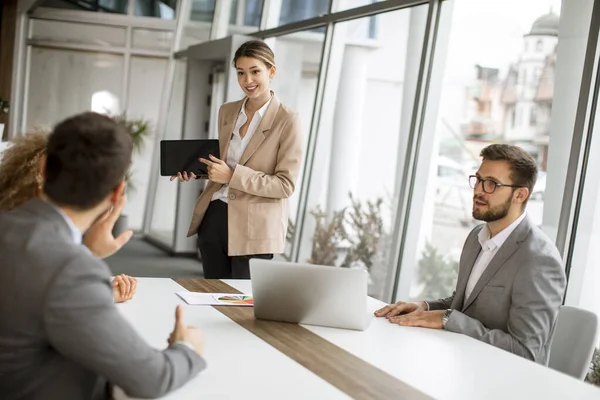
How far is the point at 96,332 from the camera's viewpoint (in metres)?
1.42

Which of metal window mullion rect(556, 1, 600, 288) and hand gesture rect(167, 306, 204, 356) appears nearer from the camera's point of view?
hand gesture rect(167, 306, 204, 356)

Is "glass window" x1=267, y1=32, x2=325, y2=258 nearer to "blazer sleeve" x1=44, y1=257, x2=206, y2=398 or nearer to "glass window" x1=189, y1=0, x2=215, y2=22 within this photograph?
"glass window" x1=189, y1=0, x2=215, y2=22

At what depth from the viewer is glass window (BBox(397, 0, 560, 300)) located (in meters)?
4.55

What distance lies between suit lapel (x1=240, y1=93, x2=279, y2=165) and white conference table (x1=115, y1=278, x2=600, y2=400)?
42.5 inches

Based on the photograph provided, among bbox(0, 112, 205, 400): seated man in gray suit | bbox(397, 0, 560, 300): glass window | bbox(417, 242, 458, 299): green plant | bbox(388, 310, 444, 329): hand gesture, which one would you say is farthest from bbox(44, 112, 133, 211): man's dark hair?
bbox(417, 242, 458, 299): green plant

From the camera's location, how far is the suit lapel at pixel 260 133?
11.3ft

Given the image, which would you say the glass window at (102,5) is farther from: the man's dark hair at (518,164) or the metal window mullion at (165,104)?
the man's dark hair at (518,164)

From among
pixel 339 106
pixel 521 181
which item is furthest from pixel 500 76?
pixel 521 181

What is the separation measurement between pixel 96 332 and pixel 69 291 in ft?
0.29

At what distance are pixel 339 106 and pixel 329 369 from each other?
15.5ft

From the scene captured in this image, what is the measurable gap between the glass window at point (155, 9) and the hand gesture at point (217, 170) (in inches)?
350

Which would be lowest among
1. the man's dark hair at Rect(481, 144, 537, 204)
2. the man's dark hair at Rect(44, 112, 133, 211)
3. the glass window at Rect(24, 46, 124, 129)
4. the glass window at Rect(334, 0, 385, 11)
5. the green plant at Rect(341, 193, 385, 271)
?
the green plant at Rect(341, 193, 385, 271)

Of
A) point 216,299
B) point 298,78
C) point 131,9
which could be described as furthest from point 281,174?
point 131,9

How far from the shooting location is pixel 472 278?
2646mm
